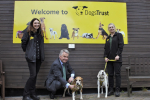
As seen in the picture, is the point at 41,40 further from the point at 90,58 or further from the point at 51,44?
the point at 90,58

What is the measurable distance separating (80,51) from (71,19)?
3.68 feet

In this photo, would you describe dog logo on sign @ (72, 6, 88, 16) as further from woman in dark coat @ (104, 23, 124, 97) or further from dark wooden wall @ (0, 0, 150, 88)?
woman in dark coat @ (104, 23, 124, 97)

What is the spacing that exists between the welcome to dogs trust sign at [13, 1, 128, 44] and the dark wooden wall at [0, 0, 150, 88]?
195 mm

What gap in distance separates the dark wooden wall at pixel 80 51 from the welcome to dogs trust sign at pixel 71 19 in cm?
20

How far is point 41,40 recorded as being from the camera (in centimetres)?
378

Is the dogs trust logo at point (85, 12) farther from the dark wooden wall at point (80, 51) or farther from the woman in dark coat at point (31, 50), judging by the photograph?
the woman in dark coat at point (31, 50)

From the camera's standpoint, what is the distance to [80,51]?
4.63 meters

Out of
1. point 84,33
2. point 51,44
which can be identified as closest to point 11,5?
point 51,44

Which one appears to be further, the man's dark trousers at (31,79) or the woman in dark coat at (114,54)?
the woman in dark coat at (114,54)

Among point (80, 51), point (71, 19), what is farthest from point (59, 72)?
point (71, 19)

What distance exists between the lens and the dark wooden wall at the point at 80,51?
14.9 ft

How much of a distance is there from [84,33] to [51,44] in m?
1.16

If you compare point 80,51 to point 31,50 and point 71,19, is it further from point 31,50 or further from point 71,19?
point 31,50

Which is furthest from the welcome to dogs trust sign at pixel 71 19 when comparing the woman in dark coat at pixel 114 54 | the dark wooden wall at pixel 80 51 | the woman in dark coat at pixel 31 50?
the woman in dark coat at pixel 31 50
